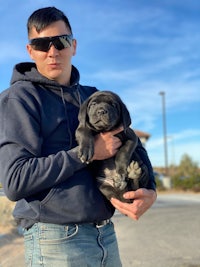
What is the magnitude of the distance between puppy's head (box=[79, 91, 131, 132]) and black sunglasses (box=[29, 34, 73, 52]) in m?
0.39

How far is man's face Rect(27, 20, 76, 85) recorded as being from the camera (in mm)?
2703

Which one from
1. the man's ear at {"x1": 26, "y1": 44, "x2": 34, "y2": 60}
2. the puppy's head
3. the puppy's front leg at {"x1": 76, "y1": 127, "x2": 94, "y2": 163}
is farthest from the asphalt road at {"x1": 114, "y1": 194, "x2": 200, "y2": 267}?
the man's ear at {"x1": 26, "y1": 44, "x2": 34, "y2": 60}

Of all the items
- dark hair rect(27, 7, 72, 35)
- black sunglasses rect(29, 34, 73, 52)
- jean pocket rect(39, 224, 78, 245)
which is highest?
dark hair rect(27, 7, 72, 35)

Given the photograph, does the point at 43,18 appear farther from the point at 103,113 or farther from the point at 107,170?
the point at 107,170

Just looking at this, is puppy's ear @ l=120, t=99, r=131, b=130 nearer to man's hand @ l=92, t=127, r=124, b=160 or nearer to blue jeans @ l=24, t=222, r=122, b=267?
man's hand @ l=92, t=127, r=124, b=160

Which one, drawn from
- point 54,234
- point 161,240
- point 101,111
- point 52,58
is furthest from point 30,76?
point 161,240

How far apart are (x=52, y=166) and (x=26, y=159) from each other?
15 cm

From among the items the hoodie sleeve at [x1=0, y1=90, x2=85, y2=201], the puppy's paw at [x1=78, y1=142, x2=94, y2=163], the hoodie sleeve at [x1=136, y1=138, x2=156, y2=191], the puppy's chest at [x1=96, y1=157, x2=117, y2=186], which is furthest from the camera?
the hoodie sleeve at [x1=136, y1=138, x2=156, y2=191]

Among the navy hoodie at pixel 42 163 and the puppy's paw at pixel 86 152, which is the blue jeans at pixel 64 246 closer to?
the navy hoodie at pixel 42 163

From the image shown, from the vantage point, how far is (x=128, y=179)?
269 cm

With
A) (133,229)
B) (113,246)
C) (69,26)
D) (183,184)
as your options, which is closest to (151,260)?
(133,229)

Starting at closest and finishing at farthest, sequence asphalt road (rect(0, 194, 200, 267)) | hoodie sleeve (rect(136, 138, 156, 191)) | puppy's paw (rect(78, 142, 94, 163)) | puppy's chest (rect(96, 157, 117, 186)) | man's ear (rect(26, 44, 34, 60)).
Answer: puppy's paw (rect(78, 142, 94, 163))
puppy's chest (rect(96, 157, 117, 186))
man's ear (rect(26, 44, 34, 60))
hoodie sleeve (rect(136, 138, 156, 191))
asphalt road (rect(0, 194, 200, 267))

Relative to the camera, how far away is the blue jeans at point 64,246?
2.37 m

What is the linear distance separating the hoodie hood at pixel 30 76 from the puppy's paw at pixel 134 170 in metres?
0.66
